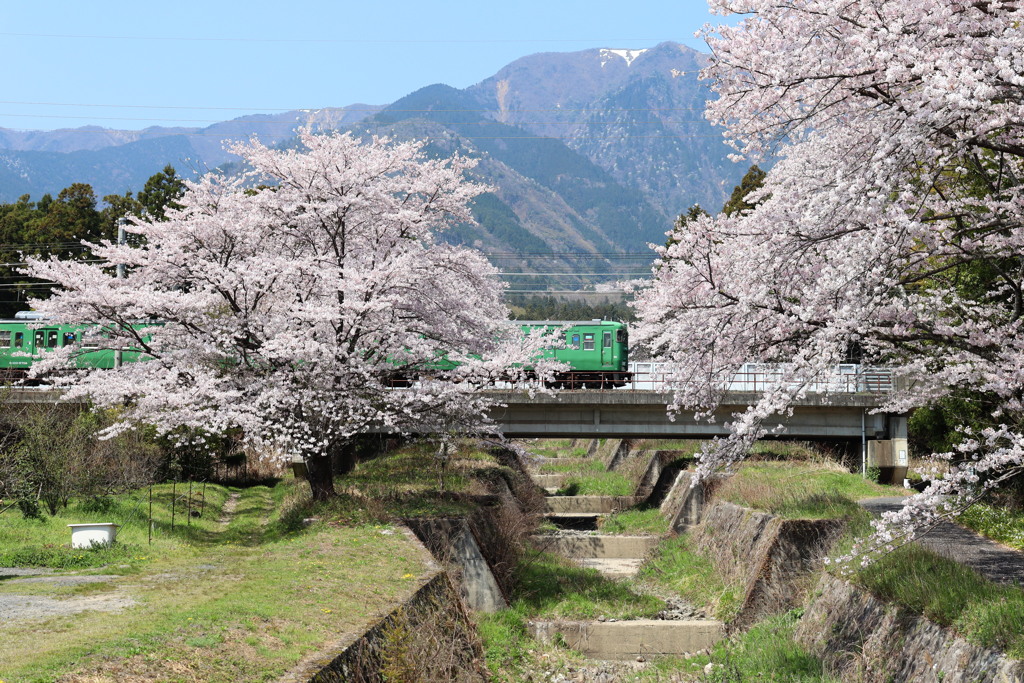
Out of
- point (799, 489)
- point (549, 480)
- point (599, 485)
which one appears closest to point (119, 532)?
point (799, 489)

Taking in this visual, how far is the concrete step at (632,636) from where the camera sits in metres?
17.1

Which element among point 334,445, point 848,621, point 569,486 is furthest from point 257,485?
point 848,621

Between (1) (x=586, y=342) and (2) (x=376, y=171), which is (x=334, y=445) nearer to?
(2) (x=376, y=171)

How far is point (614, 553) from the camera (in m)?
28.1

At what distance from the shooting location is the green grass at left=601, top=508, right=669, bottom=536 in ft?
101

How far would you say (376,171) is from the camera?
759 inches

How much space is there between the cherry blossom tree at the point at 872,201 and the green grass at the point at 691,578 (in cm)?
514

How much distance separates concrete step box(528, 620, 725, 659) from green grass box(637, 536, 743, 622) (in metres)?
0.70

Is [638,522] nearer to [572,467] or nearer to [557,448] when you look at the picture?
[572,467]

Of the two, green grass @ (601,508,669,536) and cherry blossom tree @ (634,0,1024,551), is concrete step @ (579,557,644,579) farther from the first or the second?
cherry blossom tree @ (634,0,1024,551)

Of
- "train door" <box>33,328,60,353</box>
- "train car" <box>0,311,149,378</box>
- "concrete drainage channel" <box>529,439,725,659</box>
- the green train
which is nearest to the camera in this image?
"concrete drainage channel" <box>529,439,725,659</box>

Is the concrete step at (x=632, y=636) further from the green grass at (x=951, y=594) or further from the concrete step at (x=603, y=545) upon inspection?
the concrete step at (x=603, y=545)

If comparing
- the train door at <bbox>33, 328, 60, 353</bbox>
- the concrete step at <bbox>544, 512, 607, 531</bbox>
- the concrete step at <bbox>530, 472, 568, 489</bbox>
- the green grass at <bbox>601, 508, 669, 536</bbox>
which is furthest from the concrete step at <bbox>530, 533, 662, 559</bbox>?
the train door at <bbox>33, 328, 60, 353</bbox>

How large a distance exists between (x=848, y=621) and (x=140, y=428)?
2107 cm
